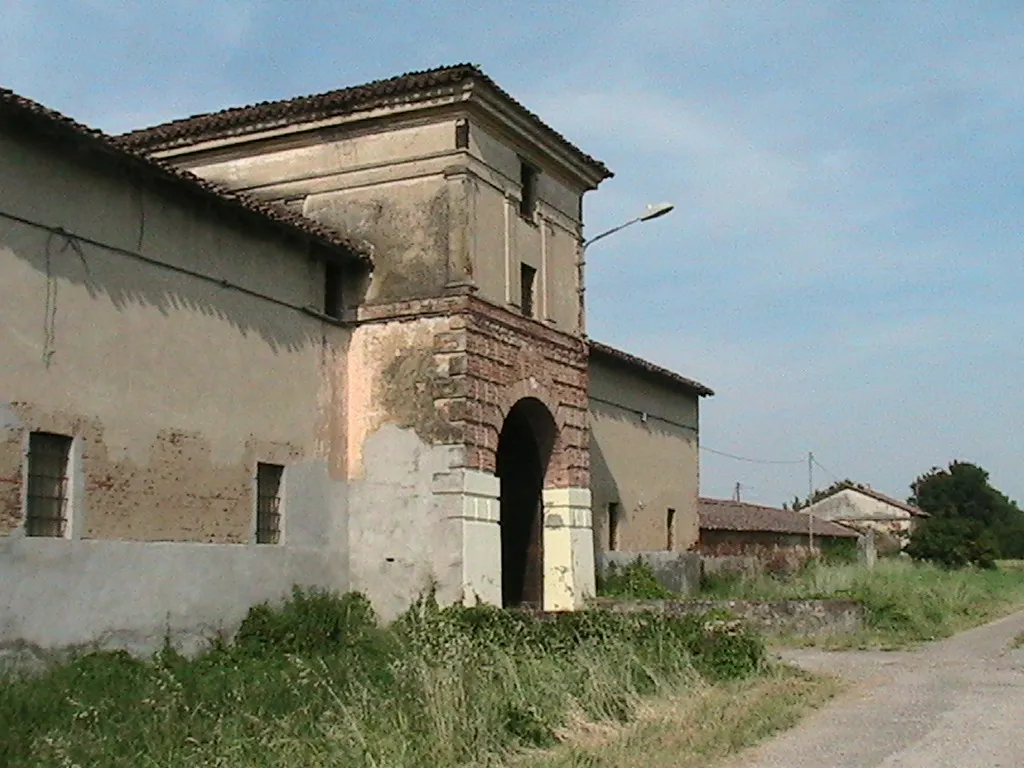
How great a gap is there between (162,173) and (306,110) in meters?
4.65

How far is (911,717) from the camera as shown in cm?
1087

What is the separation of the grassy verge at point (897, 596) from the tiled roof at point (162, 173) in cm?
959

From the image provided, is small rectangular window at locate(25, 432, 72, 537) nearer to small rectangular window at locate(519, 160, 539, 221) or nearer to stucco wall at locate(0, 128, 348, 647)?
stucco wall at locate(0, 128, 348, 647)

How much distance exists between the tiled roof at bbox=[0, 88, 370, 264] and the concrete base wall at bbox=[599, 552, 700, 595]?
31.2ft

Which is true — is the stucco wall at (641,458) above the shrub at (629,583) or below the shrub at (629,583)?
above

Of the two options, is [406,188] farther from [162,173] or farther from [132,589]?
[132,589]

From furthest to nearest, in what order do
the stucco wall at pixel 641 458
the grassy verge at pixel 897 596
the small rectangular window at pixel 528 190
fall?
the stucco wall at pixel 641 458, the grassy verge at pixel 897 596, the small rectangular window at pixel 528 190

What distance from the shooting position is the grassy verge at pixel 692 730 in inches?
341

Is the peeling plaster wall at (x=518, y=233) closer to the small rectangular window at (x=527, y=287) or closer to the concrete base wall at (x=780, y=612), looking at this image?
the small rectangular window at (x=527, y=287)

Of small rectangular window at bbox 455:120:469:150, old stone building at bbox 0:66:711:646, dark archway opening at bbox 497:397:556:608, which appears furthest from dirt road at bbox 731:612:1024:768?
small rectangular window at bbox 455:120:469:150

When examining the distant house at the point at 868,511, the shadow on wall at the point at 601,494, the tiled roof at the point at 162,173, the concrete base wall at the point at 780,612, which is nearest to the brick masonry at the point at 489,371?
the tiled roof at the point at 162,173

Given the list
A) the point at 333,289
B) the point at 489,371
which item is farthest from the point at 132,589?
the point at 489,371

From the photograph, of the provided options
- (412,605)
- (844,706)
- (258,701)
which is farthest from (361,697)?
(412,605)

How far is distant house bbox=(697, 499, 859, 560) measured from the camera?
31.8 metres
